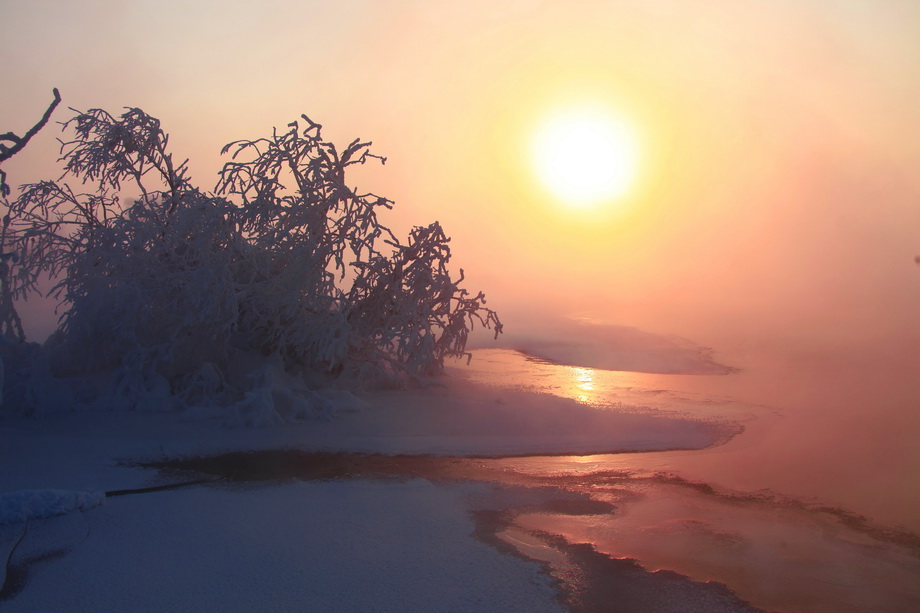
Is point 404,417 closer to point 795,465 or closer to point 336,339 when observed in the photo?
point 336,339

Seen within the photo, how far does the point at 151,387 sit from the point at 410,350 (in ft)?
10.1

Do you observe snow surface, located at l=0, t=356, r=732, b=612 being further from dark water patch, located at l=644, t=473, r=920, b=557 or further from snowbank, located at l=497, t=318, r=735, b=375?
snowbank, located at l=497, t=318, r=735, b=375

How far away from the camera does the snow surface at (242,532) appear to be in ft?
11.2

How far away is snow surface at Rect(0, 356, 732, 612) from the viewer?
341 centimetres

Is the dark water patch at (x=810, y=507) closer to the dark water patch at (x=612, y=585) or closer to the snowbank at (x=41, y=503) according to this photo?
the dark water patch at (x=612, y=585)

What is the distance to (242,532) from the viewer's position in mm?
4180

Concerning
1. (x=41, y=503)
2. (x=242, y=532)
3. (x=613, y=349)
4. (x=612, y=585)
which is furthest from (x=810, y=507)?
(x=613, y=349)

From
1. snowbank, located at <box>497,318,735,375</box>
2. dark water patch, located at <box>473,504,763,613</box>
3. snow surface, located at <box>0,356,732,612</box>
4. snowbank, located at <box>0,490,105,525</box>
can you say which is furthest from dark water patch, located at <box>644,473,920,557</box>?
snowbank, located at <box>497,318,735,375</box>

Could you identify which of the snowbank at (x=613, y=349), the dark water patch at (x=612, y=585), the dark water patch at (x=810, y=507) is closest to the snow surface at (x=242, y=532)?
the dark water patch at (x=612, y=585)

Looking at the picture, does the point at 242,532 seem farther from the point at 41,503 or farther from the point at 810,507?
the point at 810,507

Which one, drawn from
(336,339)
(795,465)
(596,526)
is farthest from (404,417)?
(795,465)

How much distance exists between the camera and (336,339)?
8070 millimetres

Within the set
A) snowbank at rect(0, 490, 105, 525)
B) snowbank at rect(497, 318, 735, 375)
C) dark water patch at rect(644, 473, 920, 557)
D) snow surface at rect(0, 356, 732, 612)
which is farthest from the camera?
snowbank at rect(497, 318, 735, 375)

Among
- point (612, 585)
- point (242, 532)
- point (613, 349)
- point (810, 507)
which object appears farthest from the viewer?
point (613, 349)
